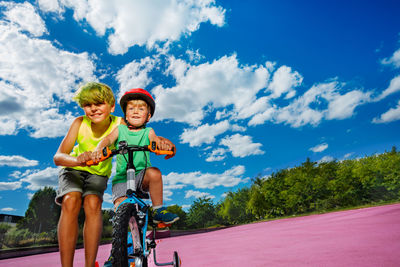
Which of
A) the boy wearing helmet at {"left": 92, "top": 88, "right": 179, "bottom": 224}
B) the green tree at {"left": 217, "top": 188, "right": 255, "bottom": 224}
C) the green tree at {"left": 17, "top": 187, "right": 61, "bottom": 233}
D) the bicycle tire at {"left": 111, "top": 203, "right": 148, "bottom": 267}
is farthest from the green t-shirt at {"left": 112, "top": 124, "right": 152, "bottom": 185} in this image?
the green tree at {"left": 217, "top": 188, "right": 255, "bottom": 224}

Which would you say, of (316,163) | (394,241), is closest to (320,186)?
(316,163)

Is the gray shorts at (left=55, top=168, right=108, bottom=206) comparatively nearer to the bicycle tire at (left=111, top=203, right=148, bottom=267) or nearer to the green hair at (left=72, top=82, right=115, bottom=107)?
the green hair at (left=72, top=82, right=115, bottom=107)

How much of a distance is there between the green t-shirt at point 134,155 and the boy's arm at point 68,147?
1.19 feet

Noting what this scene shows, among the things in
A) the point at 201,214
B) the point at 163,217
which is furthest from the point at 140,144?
the point at 201,214

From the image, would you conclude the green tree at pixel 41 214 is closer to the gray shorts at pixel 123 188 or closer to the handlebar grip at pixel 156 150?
the gray shorts at pixel 123 188

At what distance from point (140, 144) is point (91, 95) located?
0.78m

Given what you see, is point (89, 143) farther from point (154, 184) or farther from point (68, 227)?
point (154, 184)

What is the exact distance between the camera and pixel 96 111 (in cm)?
257

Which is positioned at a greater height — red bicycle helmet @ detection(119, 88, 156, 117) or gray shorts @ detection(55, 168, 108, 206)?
red bicycle helmet @ detection(119, 88, 156, 117)

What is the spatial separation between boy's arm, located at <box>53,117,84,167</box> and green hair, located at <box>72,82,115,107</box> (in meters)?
0.22

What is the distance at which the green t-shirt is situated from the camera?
218 cm

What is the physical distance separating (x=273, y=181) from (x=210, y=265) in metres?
30.5

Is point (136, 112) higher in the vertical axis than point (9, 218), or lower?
A: lower

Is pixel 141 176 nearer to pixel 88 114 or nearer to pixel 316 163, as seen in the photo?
Result: pixel 88 114
